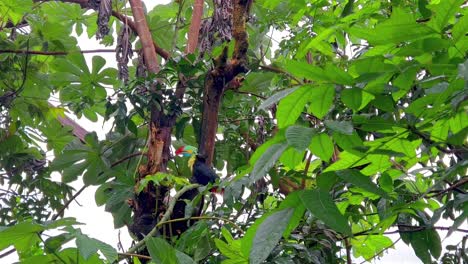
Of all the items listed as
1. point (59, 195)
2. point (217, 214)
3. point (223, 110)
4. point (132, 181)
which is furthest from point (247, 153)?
point (59, 195)

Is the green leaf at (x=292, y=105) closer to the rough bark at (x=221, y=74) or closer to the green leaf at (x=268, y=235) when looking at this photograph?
the green leaf at (x=268, y=235)

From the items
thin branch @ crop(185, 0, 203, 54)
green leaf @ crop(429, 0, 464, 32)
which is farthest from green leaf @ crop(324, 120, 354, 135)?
thin branch @ crop(185, 0, 203, 54)

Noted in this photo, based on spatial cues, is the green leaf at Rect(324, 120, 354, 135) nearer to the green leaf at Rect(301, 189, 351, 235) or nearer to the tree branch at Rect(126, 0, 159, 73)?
the green leaf at Rect(301, 189, 351, 235)

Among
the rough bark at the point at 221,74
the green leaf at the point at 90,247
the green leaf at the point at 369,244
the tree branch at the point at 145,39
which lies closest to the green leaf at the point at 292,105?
the green leaf at the point at 90,247

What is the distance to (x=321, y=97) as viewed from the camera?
603 mm

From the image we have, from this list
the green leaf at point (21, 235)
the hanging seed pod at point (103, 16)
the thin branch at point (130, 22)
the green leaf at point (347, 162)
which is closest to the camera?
the green leaf at point (347, 162)

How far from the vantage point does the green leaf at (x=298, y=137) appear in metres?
0.54

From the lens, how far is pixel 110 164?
1.57 m

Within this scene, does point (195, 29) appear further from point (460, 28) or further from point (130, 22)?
point (460, 28)

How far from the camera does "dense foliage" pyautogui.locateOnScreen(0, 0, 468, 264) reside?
0.59 meters

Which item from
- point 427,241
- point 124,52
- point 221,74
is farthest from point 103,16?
point 427,241

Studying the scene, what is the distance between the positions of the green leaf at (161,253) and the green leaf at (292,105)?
0.34 meters

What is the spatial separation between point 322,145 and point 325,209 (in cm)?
7

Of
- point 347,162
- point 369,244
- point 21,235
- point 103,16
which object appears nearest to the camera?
point 347,162
